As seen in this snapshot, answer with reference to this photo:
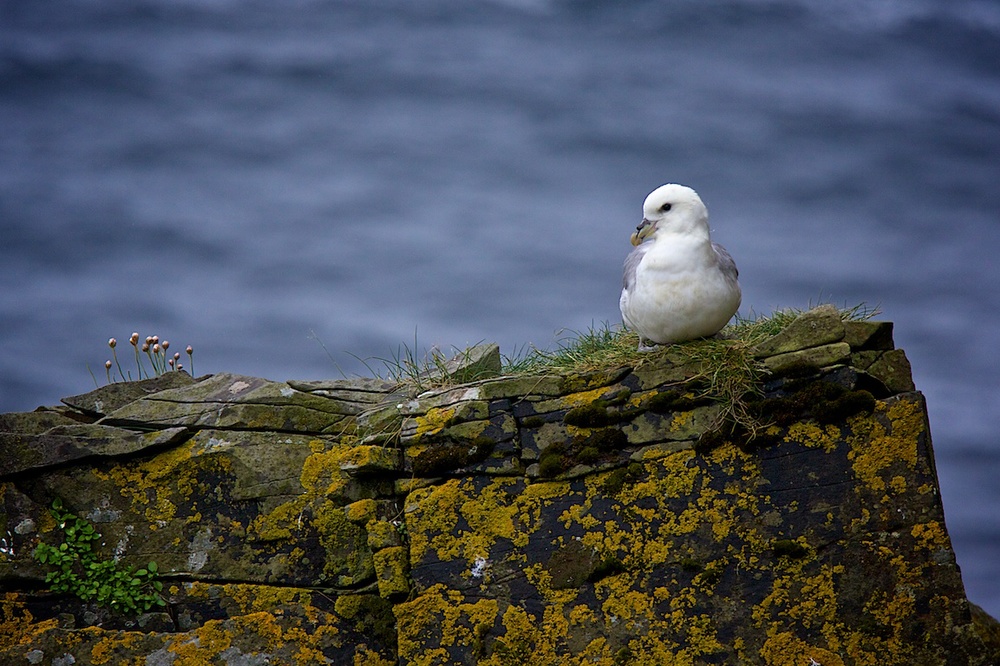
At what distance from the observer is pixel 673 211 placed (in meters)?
5.91

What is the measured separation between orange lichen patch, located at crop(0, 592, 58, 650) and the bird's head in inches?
172

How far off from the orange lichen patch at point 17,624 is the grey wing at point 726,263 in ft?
15.1

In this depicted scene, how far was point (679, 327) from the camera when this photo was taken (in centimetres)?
585

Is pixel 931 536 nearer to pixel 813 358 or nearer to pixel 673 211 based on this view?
pixel 813 358

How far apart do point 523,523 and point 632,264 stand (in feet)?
5.74

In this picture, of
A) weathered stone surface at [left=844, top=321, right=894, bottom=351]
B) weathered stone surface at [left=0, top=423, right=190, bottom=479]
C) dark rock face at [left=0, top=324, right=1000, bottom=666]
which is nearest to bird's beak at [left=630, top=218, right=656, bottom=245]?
dark rock face at [left=0, top=324, right=1000, bottom=666]

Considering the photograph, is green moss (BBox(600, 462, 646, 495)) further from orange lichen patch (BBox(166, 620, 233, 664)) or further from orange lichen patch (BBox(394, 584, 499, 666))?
orange lichen patch (BBox(166, 620, 233, 664))

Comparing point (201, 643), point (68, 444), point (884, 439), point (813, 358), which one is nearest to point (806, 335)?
point (813, 358)

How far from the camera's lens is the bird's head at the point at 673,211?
232 inches

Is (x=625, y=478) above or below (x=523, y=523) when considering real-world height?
above

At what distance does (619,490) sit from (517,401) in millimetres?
851

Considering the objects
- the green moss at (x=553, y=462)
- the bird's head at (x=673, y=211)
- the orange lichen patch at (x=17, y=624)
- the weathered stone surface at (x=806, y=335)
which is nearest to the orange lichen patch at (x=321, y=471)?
the green moss at (x=553, y=462)

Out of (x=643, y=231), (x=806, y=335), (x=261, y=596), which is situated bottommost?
(x=261, y=596)

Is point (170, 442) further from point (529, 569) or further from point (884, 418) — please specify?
point (884, 418)
